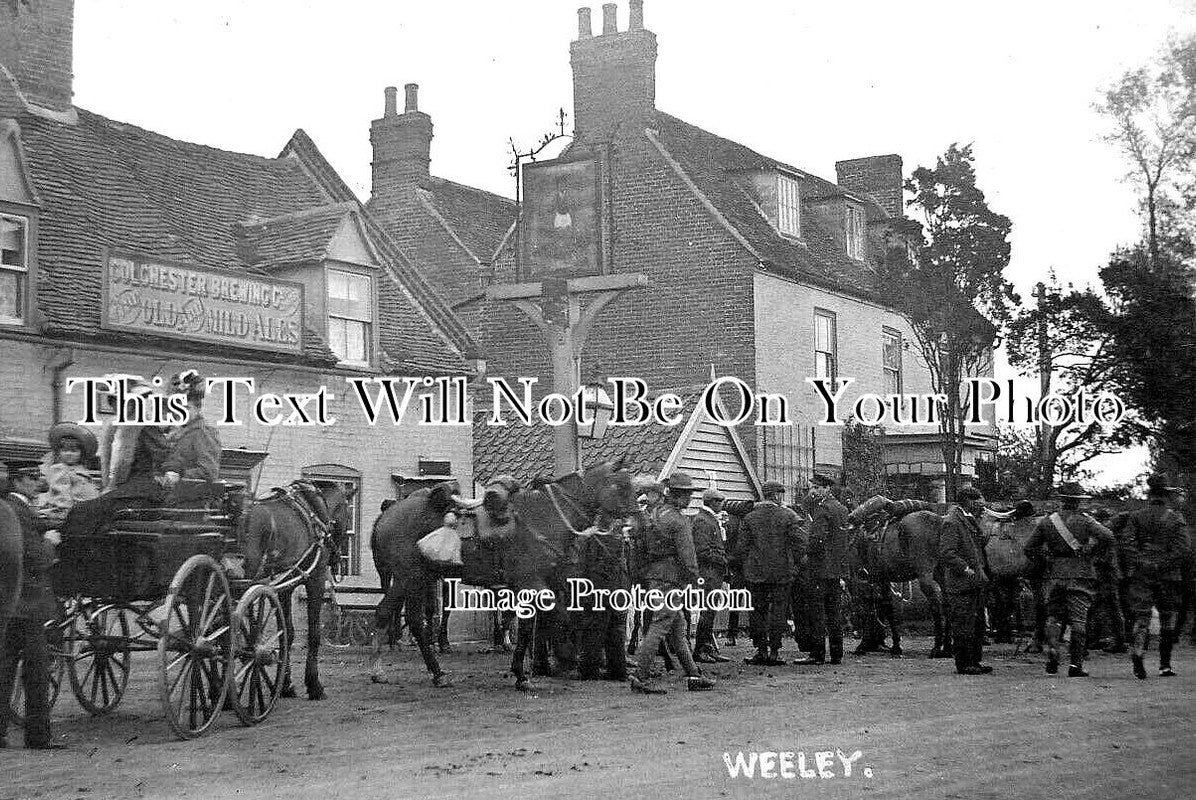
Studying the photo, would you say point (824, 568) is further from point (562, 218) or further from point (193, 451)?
point (193, 451)

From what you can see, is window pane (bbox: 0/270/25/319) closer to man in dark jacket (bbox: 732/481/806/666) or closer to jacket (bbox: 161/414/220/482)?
jacket (bbox: 161/414/220/482)

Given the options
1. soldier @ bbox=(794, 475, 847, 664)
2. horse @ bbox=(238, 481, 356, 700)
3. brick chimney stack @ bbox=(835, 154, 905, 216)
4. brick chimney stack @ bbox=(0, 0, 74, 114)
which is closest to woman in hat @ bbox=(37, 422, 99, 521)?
horse @ bbox=(238, 481, 356, 700)

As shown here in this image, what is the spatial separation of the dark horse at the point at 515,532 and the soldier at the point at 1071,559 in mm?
4040

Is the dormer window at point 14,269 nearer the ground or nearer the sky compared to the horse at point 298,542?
nearer the sky

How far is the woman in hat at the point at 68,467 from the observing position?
9.12 meters

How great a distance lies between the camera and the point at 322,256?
586 inches

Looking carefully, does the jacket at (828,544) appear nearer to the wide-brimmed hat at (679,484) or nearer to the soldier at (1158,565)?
the soldier at (1158,565)

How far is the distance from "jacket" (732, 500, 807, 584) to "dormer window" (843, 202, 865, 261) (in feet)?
42.7

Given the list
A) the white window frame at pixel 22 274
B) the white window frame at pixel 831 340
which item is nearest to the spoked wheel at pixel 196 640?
the white window frame at pixel 22 274

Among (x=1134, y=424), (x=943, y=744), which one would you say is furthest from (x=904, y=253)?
(x=943, y=744)

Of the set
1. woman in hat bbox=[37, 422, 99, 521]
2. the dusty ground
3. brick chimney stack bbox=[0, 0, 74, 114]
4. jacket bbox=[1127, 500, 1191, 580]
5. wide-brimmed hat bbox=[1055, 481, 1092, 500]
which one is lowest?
the dusty ground

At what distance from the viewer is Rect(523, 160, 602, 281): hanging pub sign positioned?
550 inches

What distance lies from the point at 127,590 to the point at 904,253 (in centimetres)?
917

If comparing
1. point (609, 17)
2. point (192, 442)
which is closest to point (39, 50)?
point (192, 442)
